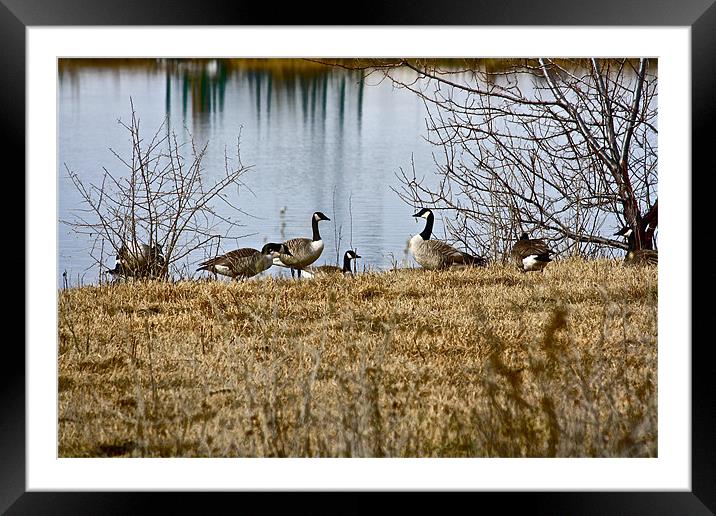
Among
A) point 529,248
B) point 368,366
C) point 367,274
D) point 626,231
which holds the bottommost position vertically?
point 368,366

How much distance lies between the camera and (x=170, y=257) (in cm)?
807

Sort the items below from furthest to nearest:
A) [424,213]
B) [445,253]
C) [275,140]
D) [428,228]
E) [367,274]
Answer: [275,140] → [424,213] → [428,228] → [445,253] → [367,274]

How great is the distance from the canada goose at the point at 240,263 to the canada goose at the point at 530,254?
2.32 metres

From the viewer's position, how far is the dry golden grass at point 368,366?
402 centimetres

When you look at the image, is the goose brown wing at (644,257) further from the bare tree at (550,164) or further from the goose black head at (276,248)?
the goose black head at (276,248)

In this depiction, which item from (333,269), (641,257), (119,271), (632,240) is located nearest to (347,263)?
(333,269)

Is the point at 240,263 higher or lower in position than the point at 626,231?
lower

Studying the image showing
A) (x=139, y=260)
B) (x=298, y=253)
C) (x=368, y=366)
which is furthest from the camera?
(x=298, y=253)

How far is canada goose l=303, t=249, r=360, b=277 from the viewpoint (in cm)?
772

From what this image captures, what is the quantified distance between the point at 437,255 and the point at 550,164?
171 cm

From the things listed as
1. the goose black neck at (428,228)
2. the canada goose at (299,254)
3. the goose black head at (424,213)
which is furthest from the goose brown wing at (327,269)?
the goose black head at (424,213)

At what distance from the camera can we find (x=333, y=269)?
7891 mm
